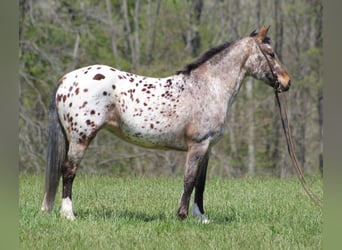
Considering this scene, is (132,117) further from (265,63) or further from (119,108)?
(265,63)

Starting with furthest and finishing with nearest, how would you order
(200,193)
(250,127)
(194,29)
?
1. (194,29)
2. (250,127)
3. (200,193)

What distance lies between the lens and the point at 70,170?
6148mm

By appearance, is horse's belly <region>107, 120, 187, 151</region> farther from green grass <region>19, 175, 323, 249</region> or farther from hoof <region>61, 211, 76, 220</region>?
hoof <region>61, 211, 76, 220</region>

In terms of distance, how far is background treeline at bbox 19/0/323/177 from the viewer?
1603cm

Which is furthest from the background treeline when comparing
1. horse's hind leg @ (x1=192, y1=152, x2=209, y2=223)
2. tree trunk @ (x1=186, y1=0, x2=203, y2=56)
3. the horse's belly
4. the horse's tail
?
the horse's belly

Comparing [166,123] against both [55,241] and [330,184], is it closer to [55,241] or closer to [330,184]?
[55,241]

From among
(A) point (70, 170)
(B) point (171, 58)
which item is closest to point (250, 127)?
(B) point (171, 58)

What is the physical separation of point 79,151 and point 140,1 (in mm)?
13368

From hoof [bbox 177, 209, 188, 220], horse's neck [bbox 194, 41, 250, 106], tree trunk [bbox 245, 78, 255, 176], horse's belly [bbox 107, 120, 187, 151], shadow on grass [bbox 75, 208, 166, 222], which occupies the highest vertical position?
horse's neck [bbox 194, 41, 250, 106]

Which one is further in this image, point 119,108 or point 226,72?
point 226,72

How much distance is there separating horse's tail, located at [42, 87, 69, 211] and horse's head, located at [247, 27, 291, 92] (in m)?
2.16

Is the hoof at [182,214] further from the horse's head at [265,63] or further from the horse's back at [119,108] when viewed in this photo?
the horse's head at [265,63]

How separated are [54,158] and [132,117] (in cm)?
90

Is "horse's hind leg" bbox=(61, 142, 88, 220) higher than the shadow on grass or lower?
higher
